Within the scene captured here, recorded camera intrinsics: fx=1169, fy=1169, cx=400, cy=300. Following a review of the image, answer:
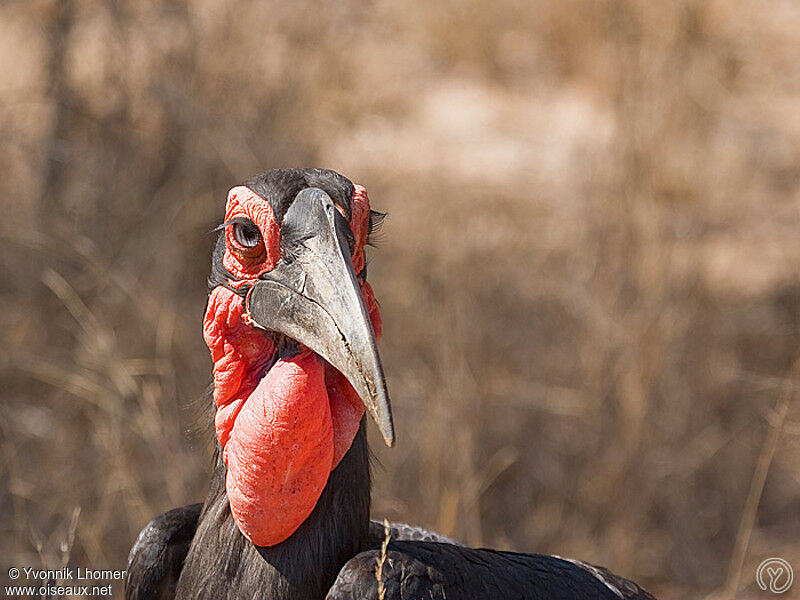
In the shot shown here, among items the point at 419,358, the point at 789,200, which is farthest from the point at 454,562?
the point at 789,200

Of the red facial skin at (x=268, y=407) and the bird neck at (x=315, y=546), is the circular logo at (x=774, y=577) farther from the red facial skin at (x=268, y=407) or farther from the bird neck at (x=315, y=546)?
the red facial skin at (x=268, y=407)

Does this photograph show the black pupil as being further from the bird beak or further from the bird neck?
the bird neck

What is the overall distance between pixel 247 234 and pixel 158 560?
0.76 m

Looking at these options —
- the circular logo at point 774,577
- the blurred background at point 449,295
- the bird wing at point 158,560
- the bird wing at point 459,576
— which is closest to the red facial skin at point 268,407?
the bird wing at point 459,576

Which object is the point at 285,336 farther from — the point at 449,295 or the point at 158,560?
the point at 449,295

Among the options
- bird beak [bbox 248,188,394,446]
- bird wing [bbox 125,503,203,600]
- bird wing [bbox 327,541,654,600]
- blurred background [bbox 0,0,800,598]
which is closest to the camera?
bird beak [bbox 248,188,394,446]

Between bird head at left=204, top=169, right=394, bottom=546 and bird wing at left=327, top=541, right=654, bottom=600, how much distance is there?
18 cm

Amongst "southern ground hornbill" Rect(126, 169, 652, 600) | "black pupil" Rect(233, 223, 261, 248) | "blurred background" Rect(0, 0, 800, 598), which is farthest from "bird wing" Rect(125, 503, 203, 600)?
"blurred background" Rect(0, 0, 800, 598)

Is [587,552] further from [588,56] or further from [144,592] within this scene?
[588,56]

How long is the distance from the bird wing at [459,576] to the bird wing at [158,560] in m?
0.53

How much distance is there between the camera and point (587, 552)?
13.4ft

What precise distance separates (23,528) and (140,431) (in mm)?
459

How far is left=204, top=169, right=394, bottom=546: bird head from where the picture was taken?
6.98 feet

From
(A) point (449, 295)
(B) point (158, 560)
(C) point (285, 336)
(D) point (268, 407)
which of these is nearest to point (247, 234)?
(C) point (285, 336)
